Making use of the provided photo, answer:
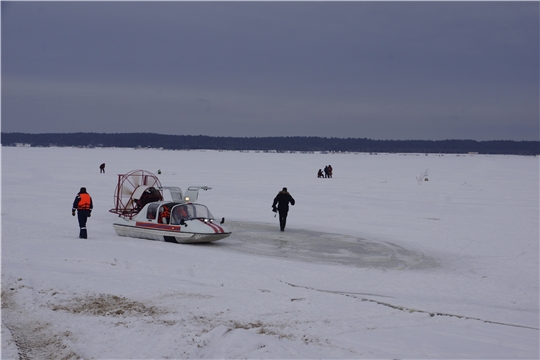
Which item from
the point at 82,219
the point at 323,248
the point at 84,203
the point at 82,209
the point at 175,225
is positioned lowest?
the point at 323,248

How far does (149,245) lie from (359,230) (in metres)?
8.08

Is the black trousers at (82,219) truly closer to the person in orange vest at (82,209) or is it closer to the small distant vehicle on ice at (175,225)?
the person in orange vest at (82,209)

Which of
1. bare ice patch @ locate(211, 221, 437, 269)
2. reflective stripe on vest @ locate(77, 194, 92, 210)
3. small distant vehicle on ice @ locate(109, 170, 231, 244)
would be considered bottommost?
bare ice patch @ locate(211, 221, 437, 269)

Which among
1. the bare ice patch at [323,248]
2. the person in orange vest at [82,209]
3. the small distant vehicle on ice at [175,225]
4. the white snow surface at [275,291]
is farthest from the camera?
the small distant vehicle on ice at [175,225]

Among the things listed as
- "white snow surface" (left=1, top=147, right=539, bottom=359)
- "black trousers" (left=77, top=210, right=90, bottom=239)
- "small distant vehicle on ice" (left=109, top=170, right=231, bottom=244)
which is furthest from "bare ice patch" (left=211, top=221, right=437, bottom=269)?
"black trousers" (left=77, top=210, right=90, bottom=239)

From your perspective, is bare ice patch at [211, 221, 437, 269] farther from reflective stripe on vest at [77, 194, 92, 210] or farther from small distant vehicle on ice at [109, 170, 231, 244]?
reflective stripe on vest at [77, 194, 92, 210]

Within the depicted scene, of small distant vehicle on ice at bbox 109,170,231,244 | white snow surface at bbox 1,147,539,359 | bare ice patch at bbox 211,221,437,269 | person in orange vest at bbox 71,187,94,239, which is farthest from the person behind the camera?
small distant vehicle on ice at bbox 109,170,231,244

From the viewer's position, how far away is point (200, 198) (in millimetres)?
28531

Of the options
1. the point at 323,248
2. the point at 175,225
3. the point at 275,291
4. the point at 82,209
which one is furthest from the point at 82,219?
the point at 275,291

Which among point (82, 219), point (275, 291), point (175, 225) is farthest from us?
point (175, 225)

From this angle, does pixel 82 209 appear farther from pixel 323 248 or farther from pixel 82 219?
pixel 323 248

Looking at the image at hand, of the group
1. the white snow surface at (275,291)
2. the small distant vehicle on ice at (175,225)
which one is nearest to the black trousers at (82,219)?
the white snow surface at (275,291)

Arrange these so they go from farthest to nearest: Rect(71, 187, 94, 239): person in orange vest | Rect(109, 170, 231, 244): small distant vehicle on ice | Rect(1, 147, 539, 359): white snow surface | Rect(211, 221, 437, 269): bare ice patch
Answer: Rect(109, 170, 231, 244): small distant vehicle on ice, Rect(71, 187, 94, 239): person in orange vest, Rect(211, 221, 437, 269): bare ice patch, Rect(1, 147, 539, 359): white snow surface

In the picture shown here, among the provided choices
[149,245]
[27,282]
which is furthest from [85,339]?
[149,245]
